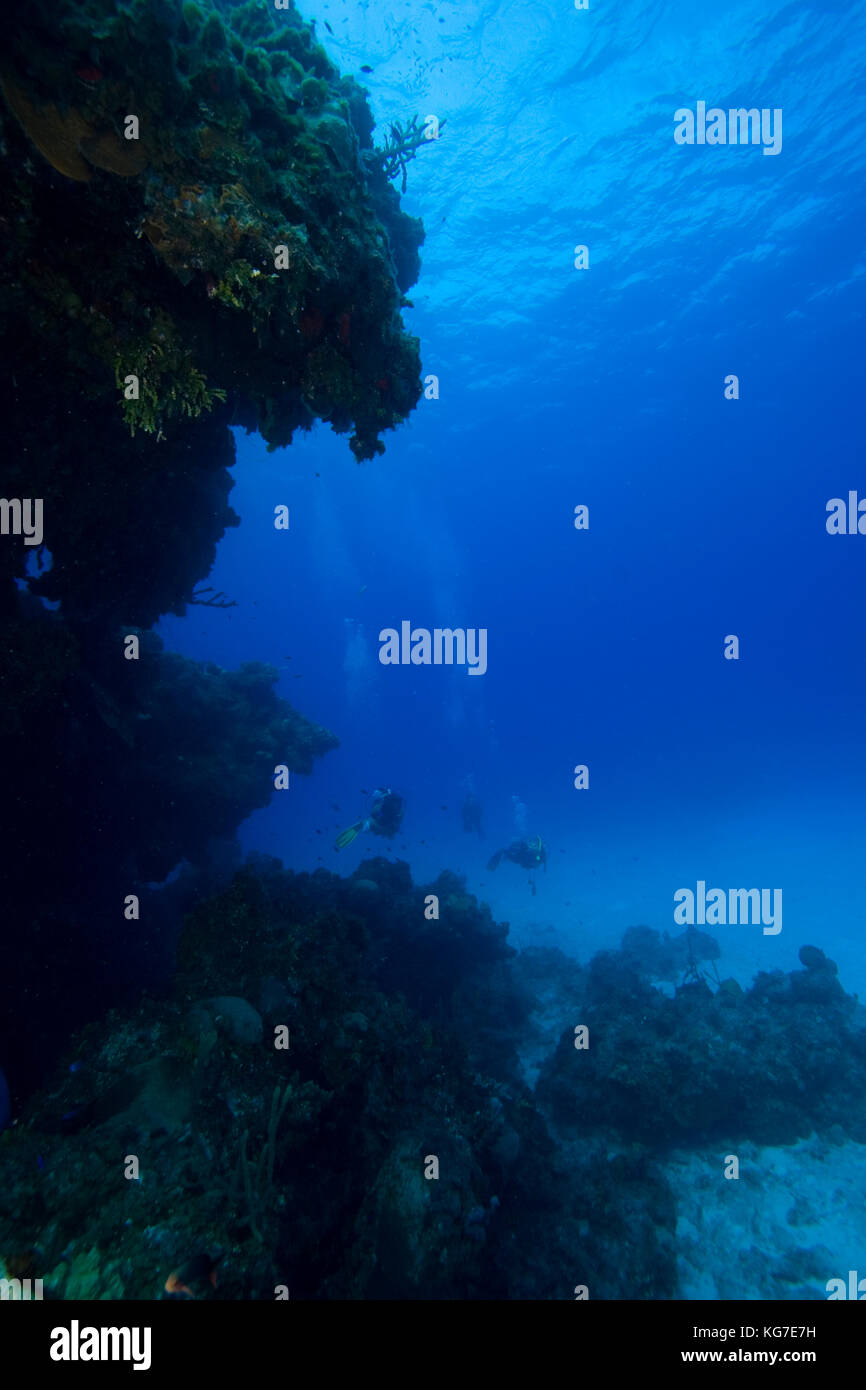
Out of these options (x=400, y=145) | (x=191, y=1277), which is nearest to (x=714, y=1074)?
(x=191, y=1277)

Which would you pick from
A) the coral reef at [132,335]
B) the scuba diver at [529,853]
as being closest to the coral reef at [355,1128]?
the coral reef at [132,335]

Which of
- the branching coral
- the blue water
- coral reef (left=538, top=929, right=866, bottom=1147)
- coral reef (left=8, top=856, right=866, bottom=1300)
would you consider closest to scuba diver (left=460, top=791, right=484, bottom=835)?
the blue water

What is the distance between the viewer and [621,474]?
190 ft

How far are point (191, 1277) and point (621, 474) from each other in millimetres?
64442

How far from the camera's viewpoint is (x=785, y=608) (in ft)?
243

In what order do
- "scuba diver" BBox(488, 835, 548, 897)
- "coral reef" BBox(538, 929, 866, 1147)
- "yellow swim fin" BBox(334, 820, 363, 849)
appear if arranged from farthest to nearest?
"scuba diver" BBox(488, 835, 548, 897), "yellow swim fin" BBox(334, 820, 363, 849), "coral reef" BBox(538, 929, 866, 1147)

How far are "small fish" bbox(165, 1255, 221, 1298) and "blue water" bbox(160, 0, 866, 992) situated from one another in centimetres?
1965

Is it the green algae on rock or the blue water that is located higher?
the blue water

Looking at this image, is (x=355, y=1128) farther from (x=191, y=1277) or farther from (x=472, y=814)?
(x=472, y=814)

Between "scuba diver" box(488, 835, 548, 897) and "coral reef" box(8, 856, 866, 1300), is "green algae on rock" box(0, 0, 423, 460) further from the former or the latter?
"scuba diver" box(488, 835, 548, 897)

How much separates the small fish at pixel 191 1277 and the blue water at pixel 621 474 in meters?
19.7

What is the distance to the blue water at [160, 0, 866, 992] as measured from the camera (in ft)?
71.6

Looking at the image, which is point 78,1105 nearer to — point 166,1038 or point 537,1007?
point 166,1038
